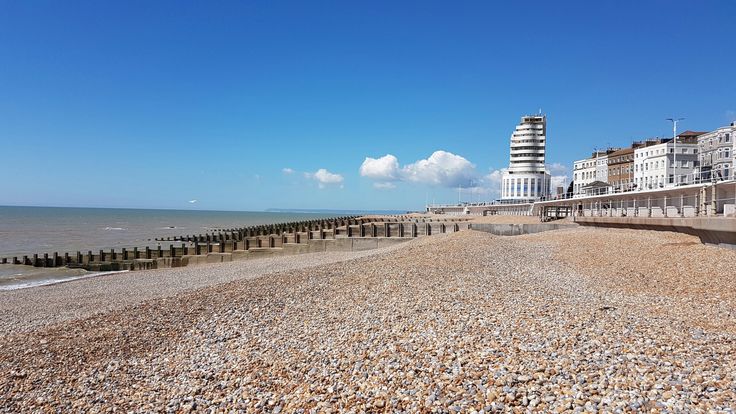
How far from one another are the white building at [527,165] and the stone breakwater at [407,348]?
103664mm

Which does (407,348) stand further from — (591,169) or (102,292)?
(591,169)

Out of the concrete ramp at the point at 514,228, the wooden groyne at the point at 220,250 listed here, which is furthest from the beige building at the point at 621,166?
the wooden groyne at the point at 220,250

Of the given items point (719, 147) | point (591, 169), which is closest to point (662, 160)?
point (719, 147)

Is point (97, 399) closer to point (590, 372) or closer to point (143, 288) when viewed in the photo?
point (590, 372)

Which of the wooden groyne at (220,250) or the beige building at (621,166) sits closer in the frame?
the wooden groyne at (220,250)

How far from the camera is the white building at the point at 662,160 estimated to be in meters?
72.6

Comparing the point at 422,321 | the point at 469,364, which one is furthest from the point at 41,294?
the point at 469,364

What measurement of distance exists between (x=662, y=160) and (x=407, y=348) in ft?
272

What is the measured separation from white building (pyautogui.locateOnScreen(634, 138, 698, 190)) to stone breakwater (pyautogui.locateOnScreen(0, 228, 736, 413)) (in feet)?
222

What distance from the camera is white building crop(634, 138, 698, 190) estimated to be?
72.6m

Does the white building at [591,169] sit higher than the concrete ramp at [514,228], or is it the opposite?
the white building at [591,169]

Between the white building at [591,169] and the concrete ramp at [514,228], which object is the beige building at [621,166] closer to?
the white building at [591,169]

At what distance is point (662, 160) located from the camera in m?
76.6

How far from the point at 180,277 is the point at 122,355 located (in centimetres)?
1510
